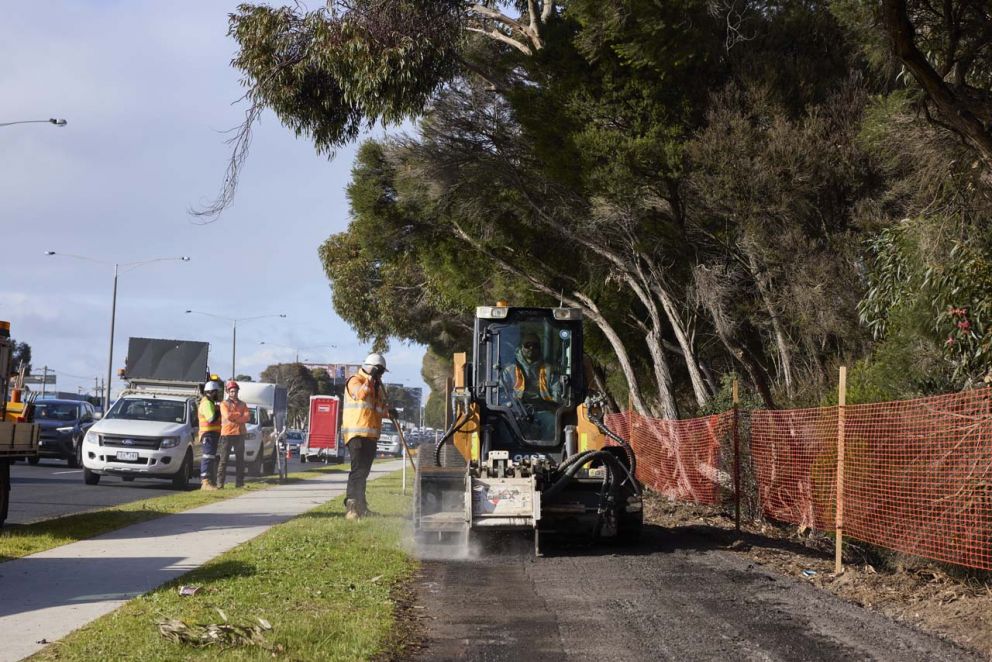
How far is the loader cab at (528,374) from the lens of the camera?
13297 millimetres

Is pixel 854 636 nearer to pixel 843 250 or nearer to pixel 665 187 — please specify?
pixel 843 250

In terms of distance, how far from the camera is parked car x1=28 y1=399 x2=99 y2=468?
28.9 m

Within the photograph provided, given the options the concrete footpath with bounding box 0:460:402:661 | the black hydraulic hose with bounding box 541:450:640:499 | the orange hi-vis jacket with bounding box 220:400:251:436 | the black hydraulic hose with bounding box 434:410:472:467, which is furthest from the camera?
the orange hi-vis jacket with bounding box 220:400:251:436

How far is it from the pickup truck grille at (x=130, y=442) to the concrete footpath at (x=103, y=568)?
5.53 m

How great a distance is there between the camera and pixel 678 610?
833 centimetres

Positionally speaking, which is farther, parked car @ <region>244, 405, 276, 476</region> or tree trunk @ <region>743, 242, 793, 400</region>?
parked car @ <region>244, 405, 276, 476</region>

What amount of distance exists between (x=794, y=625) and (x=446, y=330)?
32.8m

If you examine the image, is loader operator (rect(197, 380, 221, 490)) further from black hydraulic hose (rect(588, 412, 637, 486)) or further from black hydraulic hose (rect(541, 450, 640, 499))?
black hydraulic hose (rect(541, 450, 640, 499))

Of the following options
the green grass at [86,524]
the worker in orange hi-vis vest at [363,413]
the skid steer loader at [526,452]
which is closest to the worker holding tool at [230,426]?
the green grass at [86,524]

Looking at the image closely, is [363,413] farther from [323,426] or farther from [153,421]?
[323,426]

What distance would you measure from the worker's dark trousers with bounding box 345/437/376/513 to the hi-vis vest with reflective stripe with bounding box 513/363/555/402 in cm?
222

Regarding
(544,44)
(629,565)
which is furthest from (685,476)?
(544,44)

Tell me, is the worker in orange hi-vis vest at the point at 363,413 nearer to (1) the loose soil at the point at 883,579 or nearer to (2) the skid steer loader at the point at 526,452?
(2) the skid steer loader at the point at 526,452

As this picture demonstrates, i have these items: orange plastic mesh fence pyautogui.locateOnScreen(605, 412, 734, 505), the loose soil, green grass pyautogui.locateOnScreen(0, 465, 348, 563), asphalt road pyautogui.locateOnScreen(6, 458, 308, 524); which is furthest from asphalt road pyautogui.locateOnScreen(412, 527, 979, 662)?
asphalt road pyautogui.locateOnScreen(6, 458, 308, 524)
